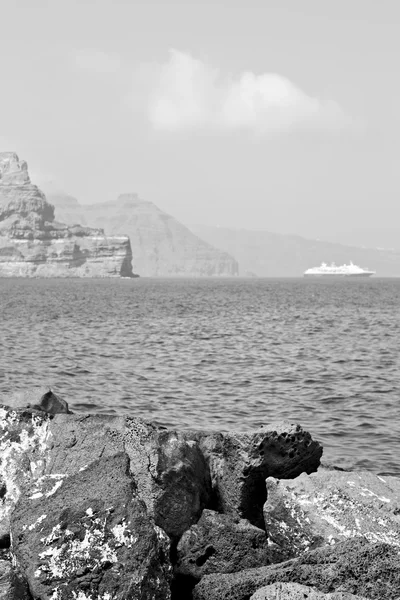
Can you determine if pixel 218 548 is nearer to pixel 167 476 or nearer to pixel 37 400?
pixel 167 476

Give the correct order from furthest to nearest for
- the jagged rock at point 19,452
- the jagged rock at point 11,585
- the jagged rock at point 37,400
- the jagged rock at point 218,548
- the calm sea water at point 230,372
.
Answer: the calm sea water at point 230,372 < the jagged rock at point 37,400 < the jagged rock at point 19,452 < the jagged rock at point 218,548 < the jagged rock at point 11,585

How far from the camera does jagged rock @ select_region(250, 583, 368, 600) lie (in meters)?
5.87

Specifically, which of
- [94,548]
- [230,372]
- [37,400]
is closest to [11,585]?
[94,548]

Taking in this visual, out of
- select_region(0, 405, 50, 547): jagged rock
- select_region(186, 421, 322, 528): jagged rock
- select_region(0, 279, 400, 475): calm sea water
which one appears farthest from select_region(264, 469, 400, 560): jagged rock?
select_region(0, 279, 400, 475): calm sea water

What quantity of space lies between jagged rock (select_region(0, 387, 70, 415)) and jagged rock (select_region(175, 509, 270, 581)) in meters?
4.52

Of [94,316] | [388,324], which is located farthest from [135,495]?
[94,316]

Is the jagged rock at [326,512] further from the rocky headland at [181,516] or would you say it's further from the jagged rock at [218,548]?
the jagged rock at [218,548]

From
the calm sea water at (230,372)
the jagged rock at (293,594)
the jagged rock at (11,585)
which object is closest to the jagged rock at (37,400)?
the jagged rock at (11,585)

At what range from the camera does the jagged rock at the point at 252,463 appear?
938 cm

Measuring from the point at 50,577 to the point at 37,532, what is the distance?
423 mm

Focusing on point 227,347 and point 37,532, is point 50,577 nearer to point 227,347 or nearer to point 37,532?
point 37,532

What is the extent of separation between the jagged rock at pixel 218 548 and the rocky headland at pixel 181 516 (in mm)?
11

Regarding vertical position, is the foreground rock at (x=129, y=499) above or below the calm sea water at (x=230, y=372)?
above

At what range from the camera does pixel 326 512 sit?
799 cm
